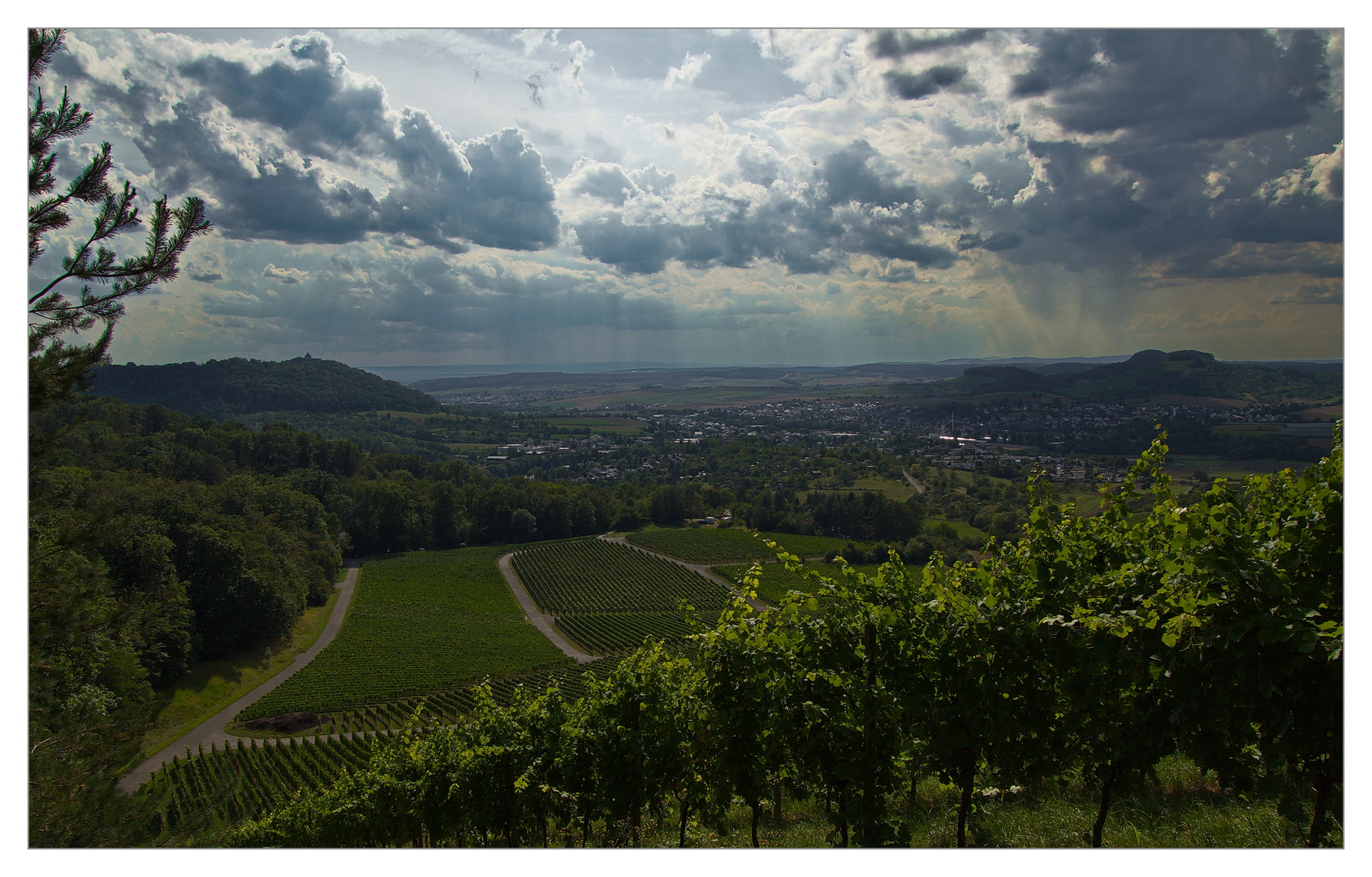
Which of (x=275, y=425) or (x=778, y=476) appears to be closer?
(x=275, y=425)

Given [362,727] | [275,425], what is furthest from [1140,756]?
[275,425]

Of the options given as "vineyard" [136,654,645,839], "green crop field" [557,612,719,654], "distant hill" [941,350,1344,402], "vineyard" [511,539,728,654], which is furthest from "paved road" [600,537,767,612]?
"distant hill" [941,350,1344,402]

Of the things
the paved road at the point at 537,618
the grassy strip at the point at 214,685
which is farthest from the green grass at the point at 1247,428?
the grassy strip at the point at 214,685

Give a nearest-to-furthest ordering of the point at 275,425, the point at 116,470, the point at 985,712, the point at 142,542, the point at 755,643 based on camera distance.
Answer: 1. the point at 985,712
2. the point at 755,643
3. the point at 142,542
4. the point at 116,470
5. the point at 275,425

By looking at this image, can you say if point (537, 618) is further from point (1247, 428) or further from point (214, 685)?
point (1247, 428)

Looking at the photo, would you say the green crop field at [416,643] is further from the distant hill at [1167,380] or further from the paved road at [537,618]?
the distant hill at [1167,380]

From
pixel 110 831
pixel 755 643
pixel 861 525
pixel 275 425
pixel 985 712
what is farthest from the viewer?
pixel 275 425

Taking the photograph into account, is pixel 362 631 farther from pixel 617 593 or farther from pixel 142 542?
pixel 617 593
